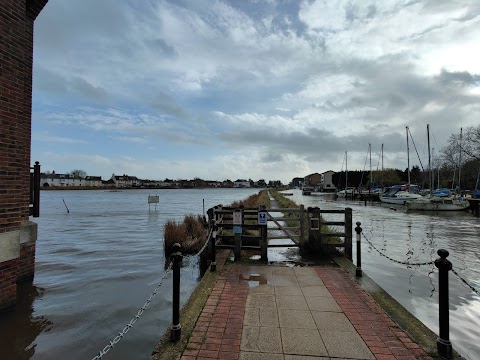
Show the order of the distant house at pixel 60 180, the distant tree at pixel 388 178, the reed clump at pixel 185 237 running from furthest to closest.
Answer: the distant house at pixel 60 180, the distant tree at pixel 388 178, the reed clump at pixel 185 237

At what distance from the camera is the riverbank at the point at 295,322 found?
419cm

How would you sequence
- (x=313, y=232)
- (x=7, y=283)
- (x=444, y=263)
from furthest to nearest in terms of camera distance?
(x=313, y=232), (x=7, y=283), (x=444, y=263)

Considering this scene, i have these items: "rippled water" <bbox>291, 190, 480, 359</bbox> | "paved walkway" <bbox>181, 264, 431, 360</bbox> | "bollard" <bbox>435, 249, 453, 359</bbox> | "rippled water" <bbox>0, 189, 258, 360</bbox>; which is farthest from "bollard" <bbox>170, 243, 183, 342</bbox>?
"rippled water" <bbox>291, 190, 480, 359</bbox>

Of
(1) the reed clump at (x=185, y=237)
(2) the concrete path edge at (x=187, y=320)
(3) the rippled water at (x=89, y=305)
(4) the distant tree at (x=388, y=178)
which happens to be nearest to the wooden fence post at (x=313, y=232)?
(2) the concrete path edge at (x=187, y=320)

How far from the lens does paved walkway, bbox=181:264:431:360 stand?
4156 mm

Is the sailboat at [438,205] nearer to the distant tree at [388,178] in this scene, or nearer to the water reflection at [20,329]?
the water reflection at [20,329]

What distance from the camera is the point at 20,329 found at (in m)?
5.95

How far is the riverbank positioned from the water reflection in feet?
8.44

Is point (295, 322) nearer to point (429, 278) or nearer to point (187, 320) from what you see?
point (187, 320)

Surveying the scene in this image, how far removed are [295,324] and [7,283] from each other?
5321 mm

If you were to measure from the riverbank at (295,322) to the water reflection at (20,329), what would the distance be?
257 centimetres

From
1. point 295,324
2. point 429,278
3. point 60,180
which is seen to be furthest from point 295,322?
point 60,180

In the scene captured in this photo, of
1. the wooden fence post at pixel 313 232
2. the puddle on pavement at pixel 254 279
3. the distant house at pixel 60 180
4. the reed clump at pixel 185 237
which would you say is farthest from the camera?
the distant house at pixel 60 180

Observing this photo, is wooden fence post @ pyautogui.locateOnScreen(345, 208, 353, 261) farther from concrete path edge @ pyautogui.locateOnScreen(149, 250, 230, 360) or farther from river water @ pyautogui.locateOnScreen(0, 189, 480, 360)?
concrete path edge @ pyautogui.locateOnScreen(149, 250, 230, 360)
